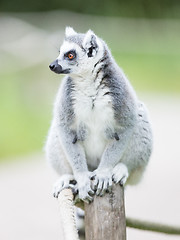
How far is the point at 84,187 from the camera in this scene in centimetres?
323

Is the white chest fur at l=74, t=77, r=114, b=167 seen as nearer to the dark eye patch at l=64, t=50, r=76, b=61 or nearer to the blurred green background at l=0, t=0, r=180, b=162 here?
the dark eye patch at l=64, t=50, r=76, b=61

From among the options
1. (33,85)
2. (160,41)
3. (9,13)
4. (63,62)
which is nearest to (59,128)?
(63,62)

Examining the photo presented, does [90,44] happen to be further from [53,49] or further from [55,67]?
[53,49]

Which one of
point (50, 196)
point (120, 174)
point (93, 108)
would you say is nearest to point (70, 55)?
point (93, 108)

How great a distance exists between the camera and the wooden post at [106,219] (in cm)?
292

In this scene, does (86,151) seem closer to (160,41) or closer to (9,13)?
→ (160,41)

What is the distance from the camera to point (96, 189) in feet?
10.3

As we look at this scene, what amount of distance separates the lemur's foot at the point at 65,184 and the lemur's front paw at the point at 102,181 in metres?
0.14

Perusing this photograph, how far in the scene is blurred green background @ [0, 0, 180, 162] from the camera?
1009 cm

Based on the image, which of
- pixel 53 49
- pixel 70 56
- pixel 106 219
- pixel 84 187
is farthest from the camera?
pixel 53 49

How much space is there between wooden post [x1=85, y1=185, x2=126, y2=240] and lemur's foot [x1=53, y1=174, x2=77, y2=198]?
34cm

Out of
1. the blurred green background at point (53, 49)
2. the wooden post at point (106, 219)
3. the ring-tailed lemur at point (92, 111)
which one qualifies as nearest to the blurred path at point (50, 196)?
the blurred green background at point (53, 49)

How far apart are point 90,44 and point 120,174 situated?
810 mm

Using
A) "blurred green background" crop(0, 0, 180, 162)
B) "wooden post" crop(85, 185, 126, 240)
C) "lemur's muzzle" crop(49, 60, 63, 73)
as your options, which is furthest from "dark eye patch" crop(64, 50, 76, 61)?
"blurred green background" crop(0, 0, 180, 162)
